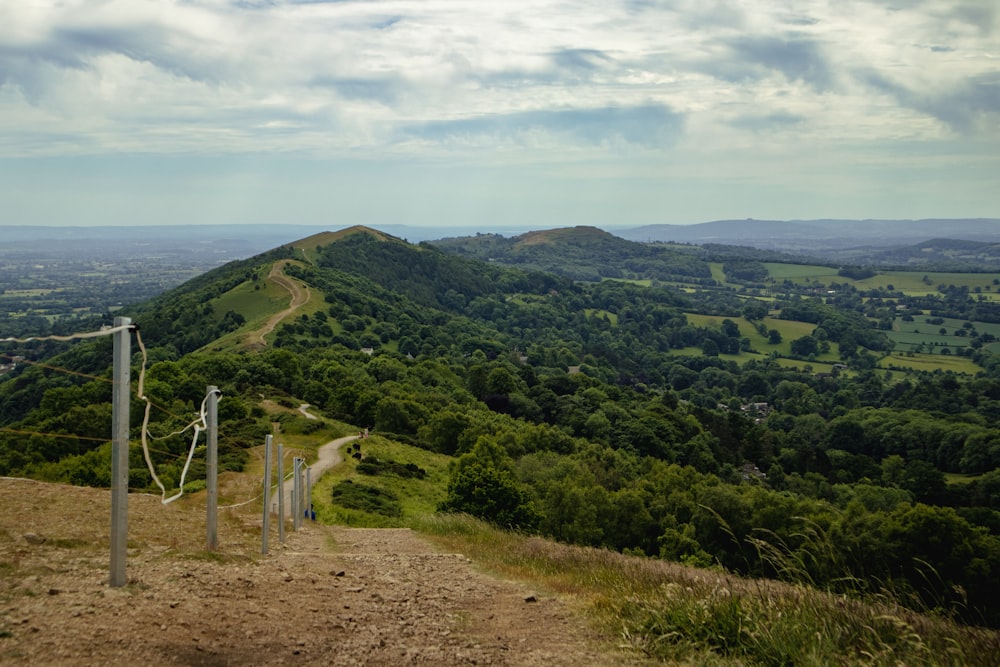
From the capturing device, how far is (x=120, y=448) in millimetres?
8625

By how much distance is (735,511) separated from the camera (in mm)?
43688

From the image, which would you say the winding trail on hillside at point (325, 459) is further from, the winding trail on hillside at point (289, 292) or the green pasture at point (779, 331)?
the green pasture at point (779, 331)

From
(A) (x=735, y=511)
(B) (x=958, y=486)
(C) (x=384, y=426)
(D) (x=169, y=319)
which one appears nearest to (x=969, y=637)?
(A) (x=735, y=511)

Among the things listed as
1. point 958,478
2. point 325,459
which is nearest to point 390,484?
point 325,459

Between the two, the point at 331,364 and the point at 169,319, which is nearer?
the point at 331,364

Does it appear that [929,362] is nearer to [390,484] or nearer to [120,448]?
[390,484]

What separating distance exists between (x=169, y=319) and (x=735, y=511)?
94004 millimetres

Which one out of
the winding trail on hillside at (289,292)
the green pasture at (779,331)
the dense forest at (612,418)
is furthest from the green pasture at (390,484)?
the green pasture at (779,331)

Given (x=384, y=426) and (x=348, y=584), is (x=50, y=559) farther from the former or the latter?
(x=384, y=426)

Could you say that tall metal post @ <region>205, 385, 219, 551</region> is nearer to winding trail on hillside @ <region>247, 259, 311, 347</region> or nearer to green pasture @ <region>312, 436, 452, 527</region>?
green pasture @ <region>312, 436, 452, 527</region>

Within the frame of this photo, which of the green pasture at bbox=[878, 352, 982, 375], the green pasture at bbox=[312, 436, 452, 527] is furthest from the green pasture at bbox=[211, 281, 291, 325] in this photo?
the green pasture at bbox=[878, 352, 982, 375]

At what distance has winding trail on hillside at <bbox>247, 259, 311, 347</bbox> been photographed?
8819 cm

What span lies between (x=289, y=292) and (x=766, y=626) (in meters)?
120

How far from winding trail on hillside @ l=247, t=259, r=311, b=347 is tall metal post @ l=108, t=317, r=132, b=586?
77.5 metres
